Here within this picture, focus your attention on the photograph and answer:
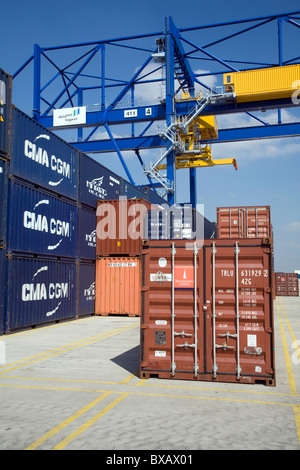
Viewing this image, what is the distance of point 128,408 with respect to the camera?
20.5ft

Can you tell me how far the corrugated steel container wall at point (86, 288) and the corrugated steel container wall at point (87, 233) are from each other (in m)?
0.51

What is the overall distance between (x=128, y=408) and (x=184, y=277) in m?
2.82

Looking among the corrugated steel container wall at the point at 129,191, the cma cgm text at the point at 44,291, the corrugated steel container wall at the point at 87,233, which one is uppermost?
the corrugated steel container wall at the point at 129,191

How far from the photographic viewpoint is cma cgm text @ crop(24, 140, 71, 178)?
15.8m

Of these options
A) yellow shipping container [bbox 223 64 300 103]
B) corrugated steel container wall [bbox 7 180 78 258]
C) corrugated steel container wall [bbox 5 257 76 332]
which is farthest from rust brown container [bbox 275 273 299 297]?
corrugated steel container wall [bbox 5 257 76 332]

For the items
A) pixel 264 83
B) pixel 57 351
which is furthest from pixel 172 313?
pixel 264 83

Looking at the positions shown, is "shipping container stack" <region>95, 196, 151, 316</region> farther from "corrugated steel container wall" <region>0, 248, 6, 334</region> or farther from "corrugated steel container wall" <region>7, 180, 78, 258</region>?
"corrugated steel container wall" <region>0, 248, 6, 334</region>

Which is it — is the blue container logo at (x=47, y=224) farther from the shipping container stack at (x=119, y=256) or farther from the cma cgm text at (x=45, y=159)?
the shipping container stack at (x=119, y=256)

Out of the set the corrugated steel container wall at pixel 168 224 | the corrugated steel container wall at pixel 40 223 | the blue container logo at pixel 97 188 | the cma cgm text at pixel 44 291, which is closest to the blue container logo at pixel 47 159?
the corrugated steel container wall at pixel 40 223

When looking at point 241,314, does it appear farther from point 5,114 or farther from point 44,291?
point 5,114

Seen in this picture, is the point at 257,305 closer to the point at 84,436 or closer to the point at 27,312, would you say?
the point at 84,436

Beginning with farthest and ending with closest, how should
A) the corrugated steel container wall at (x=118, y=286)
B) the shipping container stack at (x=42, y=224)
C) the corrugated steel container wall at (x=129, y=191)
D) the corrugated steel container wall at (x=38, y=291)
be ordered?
the corrugated steel container wall at (x=129, y=191)
the corrugated steel container wall at (x=118, y=286)
the corrugated steel container wall at (x=38, y=291)
the shipping container stack at (x=42, y=224)

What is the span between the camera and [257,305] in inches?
312

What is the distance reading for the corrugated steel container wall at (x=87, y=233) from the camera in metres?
20.5
